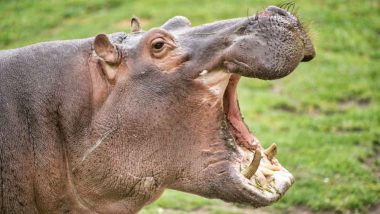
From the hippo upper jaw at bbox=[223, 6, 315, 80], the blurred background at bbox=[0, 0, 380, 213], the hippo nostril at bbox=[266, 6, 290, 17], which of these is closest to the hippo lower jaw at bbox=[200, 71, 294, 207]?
the hippo upper jaw at bbox=[223, 6, 315, 80]

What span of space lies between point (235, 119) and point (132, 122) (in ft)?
1.80

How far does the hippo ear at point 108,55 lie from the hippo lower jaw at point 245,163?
0.46 metres

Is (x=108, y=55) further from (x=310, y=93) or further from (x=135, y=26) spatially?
(x=310, y=93)

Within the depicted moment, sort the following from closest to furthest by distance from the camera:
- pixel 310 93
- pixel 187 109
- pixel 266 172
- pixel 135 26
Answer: pixel 187 109 → pixel 266 172 → pixel 135 26 → pixel 310 93

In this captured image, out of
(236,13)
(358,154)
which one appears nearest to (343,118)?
Answer: (358,154)

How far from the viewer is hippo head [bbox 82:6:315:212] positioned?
3.59 meters

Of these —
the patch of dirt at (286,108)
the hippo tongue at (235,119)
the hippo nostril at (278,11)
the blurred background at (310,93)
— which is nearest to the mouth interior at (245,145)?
the hippo tongue at (235,119)

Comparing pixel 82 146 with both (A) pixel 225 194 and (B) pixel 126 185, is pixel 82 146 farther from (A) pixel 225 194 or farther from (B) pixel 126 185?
(A) pixel 225 194

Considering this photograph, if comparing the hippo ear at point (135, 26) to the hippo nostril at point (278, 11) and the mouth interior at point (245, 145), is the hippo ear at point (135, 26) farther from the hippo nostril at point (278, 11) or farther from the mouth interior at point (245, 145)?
the hippo nostril at point (278, 11)

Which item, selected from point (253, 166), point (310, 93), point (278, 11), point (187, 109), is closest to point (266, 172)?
point (253, 166)

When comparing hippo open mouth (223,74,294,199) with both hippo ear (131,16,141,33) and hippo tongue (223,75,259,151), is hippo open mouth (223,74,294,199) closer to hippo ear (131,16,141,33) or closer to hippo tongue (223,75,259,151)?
hippo tongue (223,75,259,151)

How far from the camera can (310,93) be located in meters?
9.80

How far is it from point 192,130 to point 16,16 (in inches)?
412

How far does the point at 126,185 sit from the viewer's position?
377 centimetres
